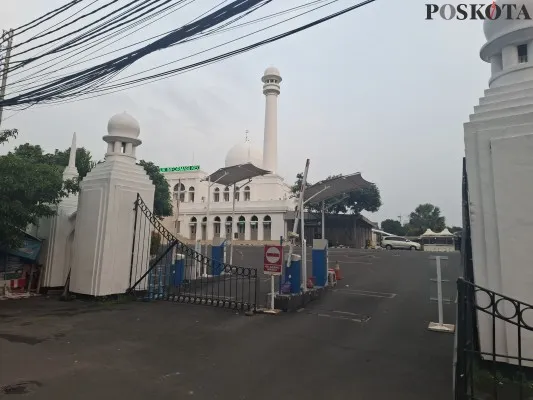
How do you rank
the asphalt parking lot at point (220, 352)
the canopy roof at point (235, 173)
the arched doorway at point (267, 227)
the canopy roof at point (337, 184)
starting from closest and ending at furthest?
the asphalt parking lot at point (220, 352) → the canopy roof at point (337, 184) → the canopy roof at point (235, 173) → the arched doorway at point (267, 227)

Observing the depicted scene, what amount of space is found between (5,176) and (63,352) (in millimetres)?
5083

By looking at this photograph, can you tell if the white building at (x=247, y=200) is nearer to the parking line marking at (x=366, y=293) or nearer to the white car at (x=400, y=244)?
the white car at (x=400, y=244)

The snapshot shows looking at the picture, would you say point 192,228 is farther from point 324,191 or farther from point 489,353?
point 489,353

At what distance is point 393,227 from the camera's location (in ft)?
204

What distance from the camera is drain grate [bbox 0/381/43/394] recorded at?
3.87 meters

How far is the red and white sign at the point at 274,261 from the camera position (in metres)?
8.36

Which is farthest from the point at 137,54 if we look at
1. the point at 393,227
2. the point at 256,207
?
the point at 393,227

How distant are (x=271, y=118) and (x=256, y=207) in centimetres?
1270

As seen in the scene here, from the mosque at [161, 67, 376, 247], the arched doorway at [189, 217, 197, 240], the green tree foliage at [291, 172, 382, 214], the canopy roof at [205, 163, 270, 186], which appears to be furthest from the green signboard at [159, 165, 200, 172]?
the canopy roof at [205, 163, 270, 186]

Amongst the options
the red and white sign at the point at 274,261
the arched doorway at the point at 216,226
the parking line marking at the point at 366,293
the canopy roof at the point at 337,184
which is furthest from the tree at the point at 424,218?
the red and white sign at the point at 274,261

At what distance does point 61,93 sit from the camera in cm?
811

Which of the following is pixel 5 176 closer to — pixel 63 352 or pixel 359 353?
pixel 63 352

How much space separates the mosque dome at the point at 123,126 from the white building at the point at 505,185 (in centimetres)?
Result: 865

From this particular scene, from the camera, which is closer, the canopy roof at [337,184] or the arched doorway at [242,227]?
the canopy roof at [337,184]
